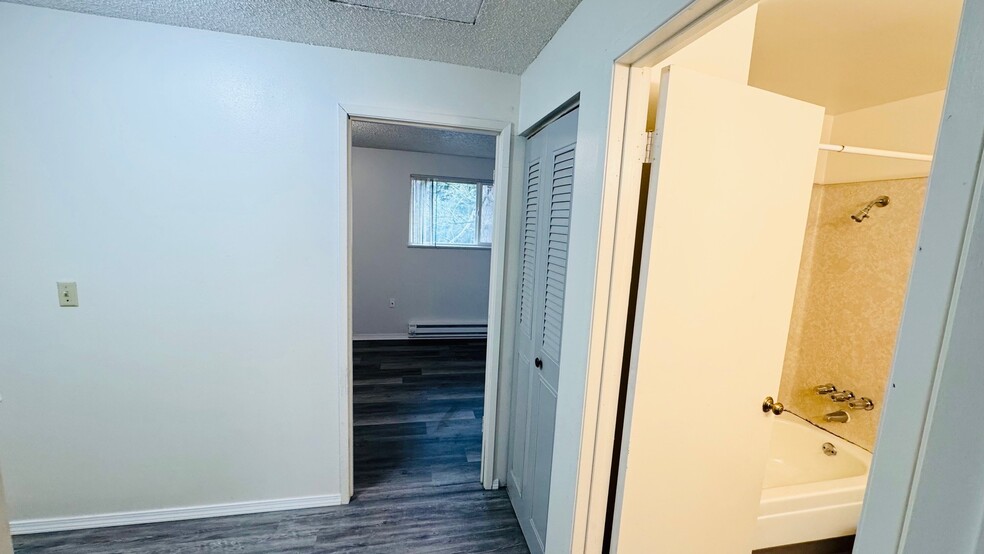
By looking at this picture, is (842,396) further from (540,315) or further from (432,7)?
(432,7)

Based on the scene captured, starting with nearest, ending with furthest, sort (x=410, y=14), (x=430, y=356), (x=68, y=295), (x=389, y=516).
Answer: (x=410, y=14), (x=68, y=295), (x=389, y=516), (x=430, y=356)

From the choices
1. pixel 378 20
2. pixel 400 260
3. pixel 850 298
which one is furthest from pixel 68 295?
pixel 850 298

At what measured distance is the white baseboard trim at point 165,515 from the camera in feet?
5.37

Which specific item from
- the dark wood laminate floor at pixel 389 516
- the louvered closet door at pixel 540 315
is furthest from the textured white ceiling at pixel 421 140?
the dark wood laminate floor at pixel 389 516

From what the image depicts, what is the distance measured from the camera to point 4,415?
1.55 meters

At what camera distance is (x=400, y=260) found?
442 centimetres

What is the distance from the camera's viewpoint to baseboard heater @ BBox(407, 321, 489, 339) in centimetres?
450

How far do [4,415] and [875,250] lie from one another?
13.3 feet

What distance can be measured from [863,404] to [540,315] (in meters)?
1.73

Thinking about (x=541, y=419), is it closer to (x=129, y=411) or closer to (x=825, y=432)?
(x=825, y=432)

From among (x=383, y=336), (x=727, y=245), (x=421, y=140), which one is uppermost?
(x=421, y=140)

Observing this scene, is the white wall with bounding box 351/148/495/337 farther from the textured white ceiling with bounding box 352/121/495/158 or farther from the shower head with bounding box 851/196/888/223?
the shower head with bounding box 851/196/888/223

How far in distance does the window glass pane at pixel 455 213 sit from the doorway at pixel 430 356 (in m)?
0.02

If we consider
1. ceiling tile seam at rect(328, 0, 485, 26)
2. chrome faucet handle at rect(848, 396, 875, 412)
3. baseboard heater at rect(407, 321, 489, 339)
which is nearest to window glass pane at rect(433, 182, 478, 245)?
baseboard heater at rect(407, 321, 489, 339)
